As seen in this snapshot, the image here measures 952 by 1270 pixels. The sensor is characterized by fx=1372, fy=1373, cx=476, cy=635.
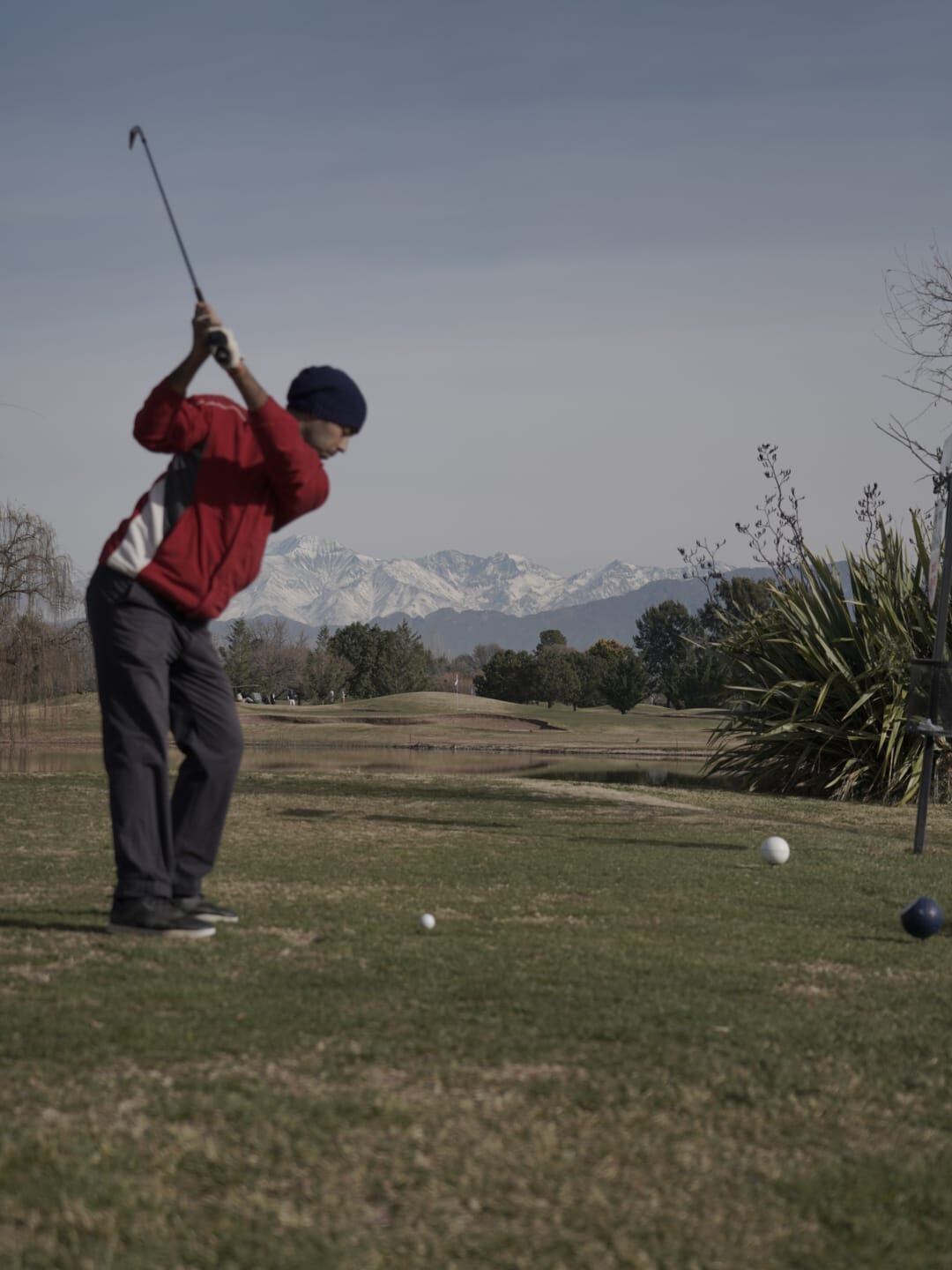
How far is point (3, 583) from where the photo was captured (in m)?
31.4

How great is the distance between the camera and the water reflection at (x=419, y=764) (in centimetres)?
2394

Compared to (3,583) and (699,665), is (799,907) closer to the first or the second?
(3,583)

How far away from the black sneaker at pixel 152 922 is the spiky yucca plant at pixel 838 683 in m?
13.0

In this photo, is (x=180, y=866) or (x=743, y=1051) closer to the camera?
(x=743, y=1051)

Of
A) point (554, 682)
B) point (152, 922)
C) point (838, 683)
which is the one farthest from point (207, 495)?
point (554, 682)

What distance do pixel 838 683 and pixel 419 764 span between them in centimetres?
1384

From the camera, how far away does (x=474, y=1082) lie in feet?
11.5

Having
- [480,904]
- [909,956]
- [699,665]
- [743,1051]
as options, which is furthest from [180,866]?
[699,665]

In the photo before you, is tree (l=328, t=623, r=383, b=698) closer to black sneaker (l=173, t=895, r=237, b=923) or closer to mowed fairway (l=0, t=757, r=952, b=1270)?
mowed fairway (l=0, t=757, r=952, b=1270)

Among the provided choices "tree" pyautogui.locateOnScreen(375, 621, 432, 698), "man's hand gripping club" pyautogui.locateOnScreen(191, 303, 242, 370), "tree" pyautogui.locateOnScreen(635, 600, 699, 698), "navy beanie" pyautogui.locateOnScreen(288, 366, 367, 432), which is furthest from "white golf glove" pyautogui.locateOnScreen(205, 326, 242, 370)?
"tree" pyautogui.locateOnScreen(635, 600, 699, 698)

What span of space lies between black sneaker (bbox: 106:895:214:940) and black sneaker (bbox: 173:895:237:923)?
0.19 m

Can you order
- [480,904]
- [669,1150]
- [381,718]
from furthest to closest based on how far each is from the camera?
1. [381,718]
2. [480,904]
3. [669,1150]

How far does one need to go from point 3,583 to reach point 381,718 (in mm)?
31152

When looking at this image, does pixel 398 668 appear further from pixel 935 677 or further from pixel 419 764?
pixel 935 677
